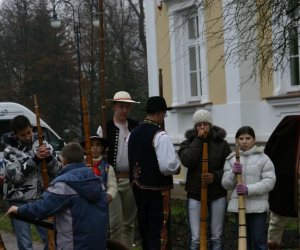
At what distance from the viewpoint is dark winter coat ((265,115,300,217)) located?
678cm

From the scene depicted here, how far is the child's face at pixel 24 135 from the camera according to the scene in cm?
626

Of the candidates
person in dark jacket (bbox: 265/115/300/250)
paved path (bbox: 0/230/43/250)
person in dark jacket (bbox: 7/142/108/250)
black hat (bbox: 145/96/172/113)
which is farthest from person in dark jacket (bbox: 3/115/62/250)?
paved path (bbox: 0/230/43/250)

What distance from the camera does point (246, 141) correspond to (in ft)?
21.3

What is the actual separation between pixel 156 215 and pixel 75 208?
67.4 inches

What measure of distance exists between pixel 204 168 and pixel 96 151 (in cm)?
114

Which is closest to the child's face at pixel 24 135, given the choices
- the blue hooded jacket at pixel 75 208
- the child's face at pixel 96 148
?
the child's face at pixel 96 148

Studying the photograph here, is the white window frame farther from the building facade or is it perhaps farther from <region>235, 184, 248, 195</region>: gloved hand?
<region>235, 184, 248, 195</region>: gloved hand

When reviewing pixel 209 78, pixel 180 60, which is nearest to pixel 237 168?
pixel 209 78

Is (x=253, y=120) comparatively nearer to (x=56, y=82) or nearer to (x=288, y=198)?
(x=288, y=198)

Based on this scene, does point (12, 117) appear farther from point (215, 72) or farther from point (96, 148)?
point (96, 148)

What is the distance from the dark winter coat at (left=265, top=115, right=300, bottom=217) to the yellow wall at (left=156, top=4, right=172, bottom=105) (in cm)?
820

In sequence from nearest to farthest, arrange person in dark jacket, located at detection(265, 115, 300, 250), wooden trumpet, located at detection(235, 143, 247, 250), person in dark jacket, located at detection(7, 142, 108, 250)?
1. person in dark jacket, located at detection(7, 142, 108, 250)
2. wooden trumpet, located at detection(235, 143, 247, 250)
3. person in dark jacket, located at detection(265, 115, 300, 250)

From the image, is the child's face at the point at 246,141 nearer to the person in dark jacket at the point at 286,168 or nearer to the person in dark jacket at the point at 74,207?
the person in dark jacket at the point at 286,168

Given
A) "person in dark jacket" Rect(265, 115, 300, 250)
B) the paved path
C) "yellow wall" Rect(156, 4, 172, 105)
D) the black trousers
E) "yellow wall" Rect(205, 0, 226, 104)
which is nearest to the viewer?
the black trousers
